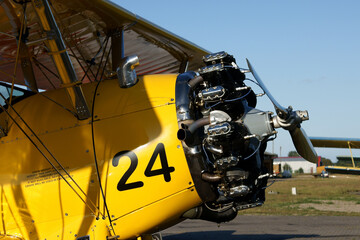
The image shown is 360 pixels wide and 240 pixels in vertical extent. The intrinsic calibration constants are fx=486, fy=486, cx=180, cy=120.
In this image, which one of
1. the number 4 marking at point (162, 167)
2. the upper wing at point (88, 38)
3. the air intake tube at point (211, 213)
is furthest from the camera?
the upper wing at point (88, 38)

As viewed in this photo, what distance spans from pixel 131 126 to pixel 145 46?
3.87 metres

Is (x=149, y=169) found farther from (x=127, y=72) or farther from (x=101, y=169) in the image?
(x=127, y=72)

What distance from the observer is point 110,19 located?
812 cm

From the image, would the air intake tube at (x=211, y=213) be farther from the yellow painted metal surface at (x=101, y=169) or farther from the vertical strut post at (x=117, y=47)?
the vertical strut post at (x=117, y=47)

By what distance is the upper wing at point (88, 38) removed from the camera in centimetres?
738

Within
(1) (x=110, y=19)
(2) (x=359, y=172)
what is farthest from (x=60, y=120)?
(2) (x=359, y=172)

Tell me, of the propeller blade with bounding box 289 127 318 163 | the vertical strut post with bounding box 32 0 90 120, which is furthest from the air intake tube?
the vertical strut post with bounding box 32 0 90 120

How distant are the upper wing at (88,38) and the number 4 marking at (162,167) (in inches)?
68.1

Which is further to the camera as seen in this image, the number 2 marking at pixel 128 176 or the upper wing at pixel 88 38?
the upper wing at pixel 88 38

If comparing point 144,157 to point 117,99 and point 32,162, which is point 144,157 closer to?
point 117,99

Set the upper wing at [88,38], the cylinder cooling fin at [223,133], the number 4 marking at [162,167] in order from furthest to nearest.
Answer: the upper wing at [88,38], the number 4 marking at [162,167], the cylinder cooling fin at [223,133]

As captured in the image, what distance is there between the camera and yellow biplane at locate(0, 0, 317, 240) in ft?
20.7

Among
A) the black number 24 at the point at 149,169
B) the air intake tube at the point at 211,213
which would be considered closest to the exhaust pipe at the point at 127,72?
the black number 24 at the point at 149,169

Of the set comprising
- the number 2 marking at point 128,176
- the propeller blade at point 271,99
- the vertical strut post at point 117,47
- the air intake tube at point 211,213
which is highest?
the vertical strut post at point 117,47
